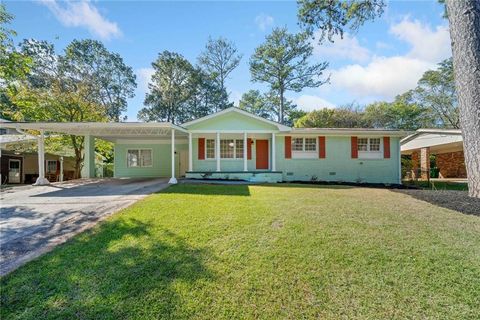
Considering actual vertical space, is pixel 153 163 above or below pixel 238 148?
below

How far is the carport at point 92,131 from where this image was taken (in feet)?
36.9

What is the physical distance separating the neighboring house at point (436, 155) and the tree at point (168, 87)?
24.8 m

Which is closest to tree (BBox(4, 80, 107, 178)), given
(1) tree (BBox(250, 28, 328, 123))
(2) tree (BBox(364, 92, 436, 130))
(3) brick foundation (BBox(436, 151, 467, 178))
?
(1) tree (BBox(250, 28, 328, 123))

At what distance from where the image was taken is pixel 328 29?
12.4m

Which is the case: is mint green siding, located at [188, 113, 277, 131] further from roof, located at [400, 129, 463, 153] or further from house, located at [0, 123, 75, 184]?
house, located at [0, 123, 75, 184]

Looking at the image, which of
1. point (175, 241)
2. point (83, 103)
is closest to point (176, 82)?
point (83, 103)

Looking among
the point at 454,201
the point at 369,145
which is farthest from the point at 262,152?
the point at 454,201

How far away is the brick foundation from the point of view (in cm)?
2204

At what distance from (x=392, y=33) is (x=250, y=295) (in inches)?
521

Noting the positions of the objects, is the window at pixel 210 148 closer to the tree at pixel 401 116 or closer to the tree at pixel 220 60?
the tree at pixel 220 60

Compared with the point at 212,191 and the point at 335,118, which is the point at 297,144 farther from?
the point at 335,118

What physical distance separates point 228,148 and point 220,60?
20.6 metres

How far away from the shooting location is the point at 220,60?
32.3 meters

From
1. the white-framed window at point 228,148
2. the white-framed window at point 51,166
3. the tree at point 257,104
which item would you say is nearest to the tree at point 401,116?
the tree at point 257,104
